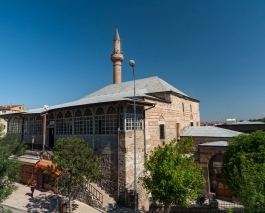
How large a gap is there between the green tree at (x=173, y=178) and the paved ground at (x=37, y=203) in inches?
168

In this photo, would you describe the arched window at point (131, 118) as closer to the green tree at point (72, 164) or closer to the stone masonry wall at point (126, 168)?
the stone masonry wall at point (126, 168)

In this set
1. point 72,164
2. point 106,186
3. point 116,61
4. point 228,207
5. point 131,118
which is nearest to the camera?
point 72,164

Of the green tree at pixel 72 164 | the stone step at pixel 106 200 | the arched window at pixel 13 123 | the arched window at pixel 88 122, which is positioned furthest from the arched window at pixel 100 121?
the arched window at pixel 13 123

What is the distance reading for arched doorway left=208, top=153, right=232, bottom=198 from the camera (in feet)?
51.1

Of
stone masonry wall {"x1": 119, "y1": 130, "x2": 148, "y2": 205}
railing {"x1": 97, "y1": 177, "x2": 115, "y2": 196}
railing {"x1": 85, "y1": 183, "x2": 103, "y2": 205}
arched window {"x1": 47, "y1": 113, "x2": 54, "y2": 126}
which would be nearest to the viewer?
railing {"x1": 85, "y1": 183, "x2": 103, "y2": 205}

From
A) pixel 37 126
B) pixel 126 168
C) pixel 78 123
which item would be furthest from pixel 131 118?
pixel 37 126

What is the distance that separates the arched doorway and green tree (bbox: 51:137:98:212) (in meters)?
9.50

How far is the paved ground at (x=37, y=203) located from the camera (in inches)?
470

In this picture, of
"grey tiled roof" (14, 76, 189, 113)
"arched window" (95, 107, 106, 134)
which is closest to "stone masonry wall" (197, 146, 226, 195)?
"grey tiled roof" (14, 76, 189, 113)

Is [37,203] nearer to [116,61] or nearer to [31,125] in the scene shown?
[31,125]

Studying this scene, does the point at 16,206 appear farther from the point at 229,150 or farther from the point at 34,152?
the point at 229,150

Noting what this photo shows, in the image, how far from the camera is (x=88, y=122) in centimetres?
1603

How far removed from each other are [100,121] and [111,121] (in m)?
1.10

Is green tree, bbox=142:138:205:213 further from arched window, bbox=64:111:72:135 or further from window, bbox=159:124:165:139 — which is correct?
arched window, bbox=64:111:72:135
